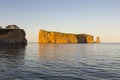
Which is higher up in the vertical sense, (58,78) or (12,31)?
(12,31)

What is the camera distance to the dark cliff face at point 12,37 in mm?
132938

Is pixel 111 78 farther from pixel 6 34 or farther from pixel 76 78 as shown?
pixel 6 34

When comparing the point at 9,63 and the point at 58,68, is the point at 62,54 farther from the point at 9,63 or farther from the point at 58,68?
the point at 58,68

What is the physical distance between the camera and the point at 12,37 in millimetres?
138750

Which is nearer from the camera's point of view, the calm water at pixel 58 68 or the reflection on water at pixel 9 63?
the calm water at pixel 58 68

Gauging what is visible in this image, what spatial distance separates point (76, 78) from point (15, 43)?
12162 cm

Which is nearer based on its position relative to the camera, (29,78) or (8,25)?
(29,78)

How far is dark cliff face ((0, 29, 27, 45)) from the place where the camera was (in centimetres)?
13294

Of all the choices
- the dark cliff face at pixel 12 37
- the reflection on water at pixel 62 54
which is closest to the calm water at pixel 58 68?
the reflection on water at pixel 62 54

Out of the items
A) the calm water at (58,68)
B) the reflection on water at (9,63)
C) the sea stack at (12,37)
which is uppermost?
the sea stack at (12,37)

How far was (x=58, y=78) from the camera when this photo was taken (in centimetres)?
2267

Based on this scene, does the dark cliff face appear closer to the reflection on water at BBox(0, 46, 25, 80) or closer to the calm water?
the reflection on water at BBox(0, 46, 25, 80)

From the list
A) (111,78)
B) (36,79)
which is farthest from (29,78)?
(111,78)

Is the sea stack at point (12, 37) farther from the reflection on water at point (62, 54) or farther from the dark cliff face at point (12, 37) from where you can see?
the reflection on water at point (62, 54)
